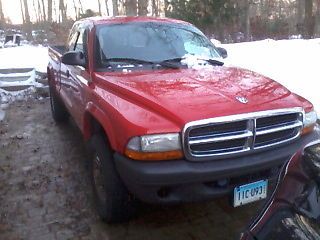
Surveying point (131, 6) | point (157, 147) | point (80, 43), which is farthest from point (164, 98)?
point (131, 6)

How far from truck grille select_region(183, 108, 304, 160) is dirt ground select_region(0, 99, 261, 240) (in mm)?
885

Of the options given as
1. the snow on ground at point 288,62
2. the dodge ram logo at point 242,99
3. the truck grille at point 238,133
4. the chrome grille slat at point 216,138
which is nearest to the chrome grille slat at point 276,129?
the truck grille at point 238,133

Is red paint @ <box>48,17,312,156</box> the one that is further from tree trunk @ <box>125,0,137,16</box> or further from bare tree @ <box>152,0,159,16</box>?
bare tree @ <box>152,0,159,16</box>

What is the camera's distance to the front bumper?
3.08 meters

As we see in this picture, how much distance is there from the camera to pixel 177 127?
311cm

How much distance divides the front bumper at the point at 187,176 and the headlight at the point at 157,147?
1.9 inches

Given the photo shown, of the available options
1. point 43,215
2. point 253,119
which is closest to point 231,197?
point 253,119

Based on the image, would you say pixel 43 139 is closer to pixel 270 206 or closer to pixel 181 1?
pixel 270 206

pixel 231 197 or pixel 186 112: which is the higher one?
pixel 186 112

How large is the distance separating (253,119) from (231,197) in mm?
656

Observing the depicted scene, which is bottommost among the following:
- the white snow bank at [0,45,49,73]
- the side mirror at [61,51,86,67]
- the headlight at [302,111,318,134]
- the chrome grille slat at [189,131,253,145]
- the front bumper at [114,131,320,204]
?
the white snow bank at [0,45,49,73]

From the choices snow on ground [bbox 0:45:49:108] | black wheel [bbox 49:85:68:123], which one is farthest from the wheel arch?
snow on ground [bbox 0:45:49:108]

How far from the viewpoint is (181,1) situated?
17641 mm

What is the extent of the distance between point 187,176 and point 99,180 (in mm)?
1143
